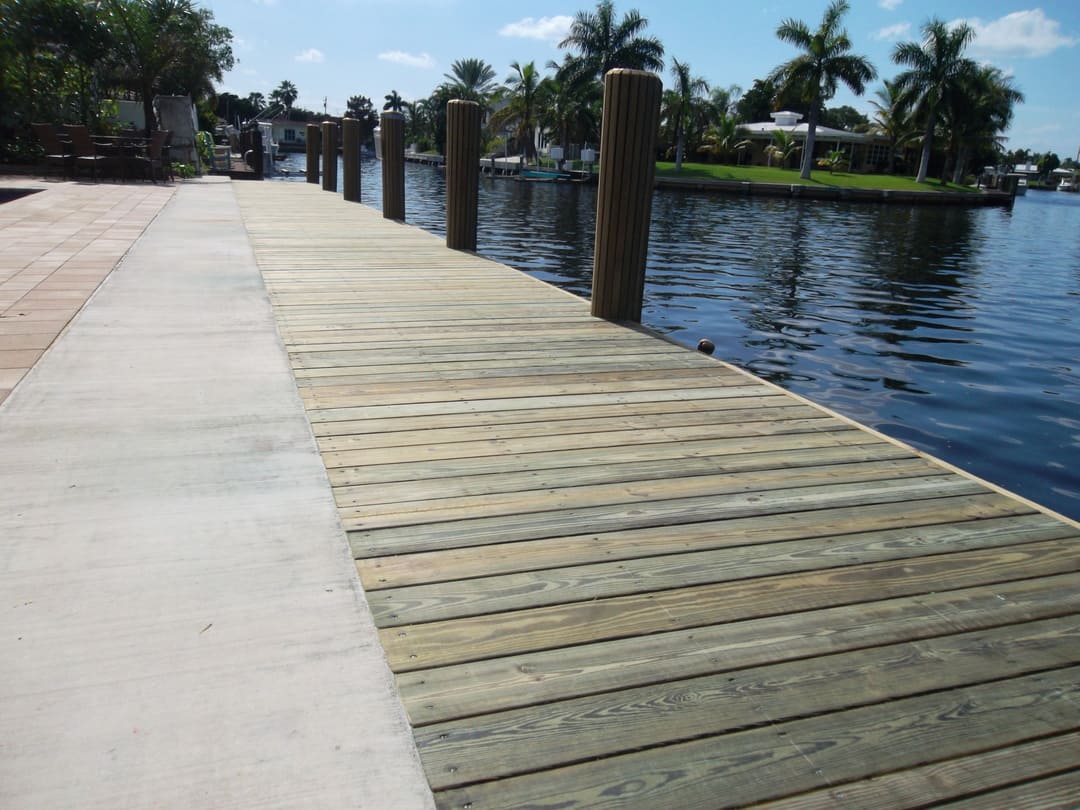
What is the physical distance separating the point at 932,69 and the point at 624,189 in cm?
5344

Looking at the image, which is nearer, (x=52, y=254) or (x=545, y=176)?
(x=52, y=254)

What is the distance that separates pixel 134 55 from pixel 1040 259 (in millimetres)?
25970

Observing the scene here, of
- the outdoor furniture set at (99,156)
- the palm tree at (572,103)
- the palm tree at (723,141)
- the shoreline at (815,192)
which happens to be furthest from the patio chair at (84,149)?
the palm tree at (723,141)

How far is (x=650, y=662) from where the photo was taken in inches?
80.4

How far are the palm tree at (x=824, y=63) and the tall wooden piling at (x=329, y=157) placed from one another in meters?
Answer: 34.8

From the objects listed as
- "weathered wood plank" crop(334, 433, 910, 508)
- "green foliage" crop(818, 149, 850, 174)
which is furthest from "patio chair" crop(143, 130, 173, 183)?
"green foliage" crop(818, 149, 850, 174)

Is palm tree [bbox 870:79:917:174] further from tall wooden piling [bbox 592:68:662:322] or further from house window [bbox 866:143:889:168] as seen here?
tall wooden piling [bbox 592:68:662:322]

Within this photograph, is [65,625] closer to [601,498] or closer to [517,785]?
[517,785]

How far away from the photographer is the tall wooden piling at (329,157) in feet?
61.8

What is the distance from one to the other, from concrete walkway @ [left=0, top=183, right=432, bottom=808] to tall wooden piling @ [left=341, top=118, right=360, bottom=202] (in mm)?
12793

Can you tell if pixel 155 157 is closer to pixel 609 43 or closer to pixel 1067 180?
pixel 609 43

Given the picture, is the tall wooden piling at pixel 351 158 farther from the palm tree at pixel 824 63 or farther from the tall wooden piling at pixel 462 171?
the palm tree at pixel 824 63

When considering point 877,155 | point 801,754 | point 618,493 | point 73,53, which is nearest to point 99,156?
point 73,53

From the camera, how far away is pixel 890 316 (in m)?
11.6
